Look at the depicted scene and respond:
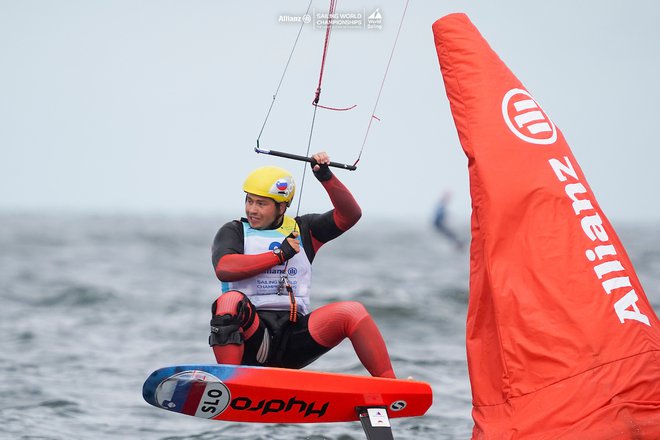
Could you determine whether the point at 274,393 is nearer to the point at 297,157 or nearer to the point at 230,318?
the point at 230,318

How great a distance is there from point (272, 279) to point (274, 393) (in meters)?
0.76

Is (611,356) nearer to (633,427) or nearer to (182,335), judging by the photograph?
(633,427)

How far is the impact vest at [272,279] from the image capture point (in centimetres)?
611

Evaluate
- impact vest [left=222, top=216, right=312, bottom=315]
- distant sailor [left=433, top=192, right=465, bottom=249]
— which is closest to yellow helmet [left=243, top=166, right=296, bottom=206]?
impact vest [left=222, top=216, right=312, bottom=315]

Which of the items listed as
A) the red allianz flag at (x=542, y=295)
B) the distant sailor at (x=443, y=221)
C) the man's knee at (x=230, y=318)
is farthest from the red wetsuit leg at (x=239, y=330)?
the distant sailor at (x=443, y=221)

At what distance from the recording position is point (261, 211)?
243 inches

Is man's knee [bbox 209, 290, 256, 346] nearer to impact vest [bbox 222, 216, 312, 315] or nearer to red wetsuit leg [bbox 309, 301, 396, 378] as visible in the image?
impact vest [bbox 222, 216, 312, 315]

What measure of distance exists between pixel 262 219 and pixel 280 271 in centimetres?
33

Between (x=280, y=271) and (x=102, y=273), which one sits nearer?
(x=280, y=271)

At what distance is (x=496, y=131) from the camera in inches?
217

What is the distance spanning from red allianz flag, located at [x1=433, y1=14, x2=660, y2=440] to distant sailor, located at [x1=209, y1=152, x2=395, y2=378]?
81cm

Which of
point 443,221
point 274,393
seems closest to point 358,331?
point 274,393

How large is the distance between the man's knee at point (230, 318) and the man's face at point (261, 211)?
0.57m

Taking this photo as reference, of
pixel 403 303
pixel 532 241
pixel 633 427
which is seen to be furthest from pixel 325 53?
pixel 403 303
